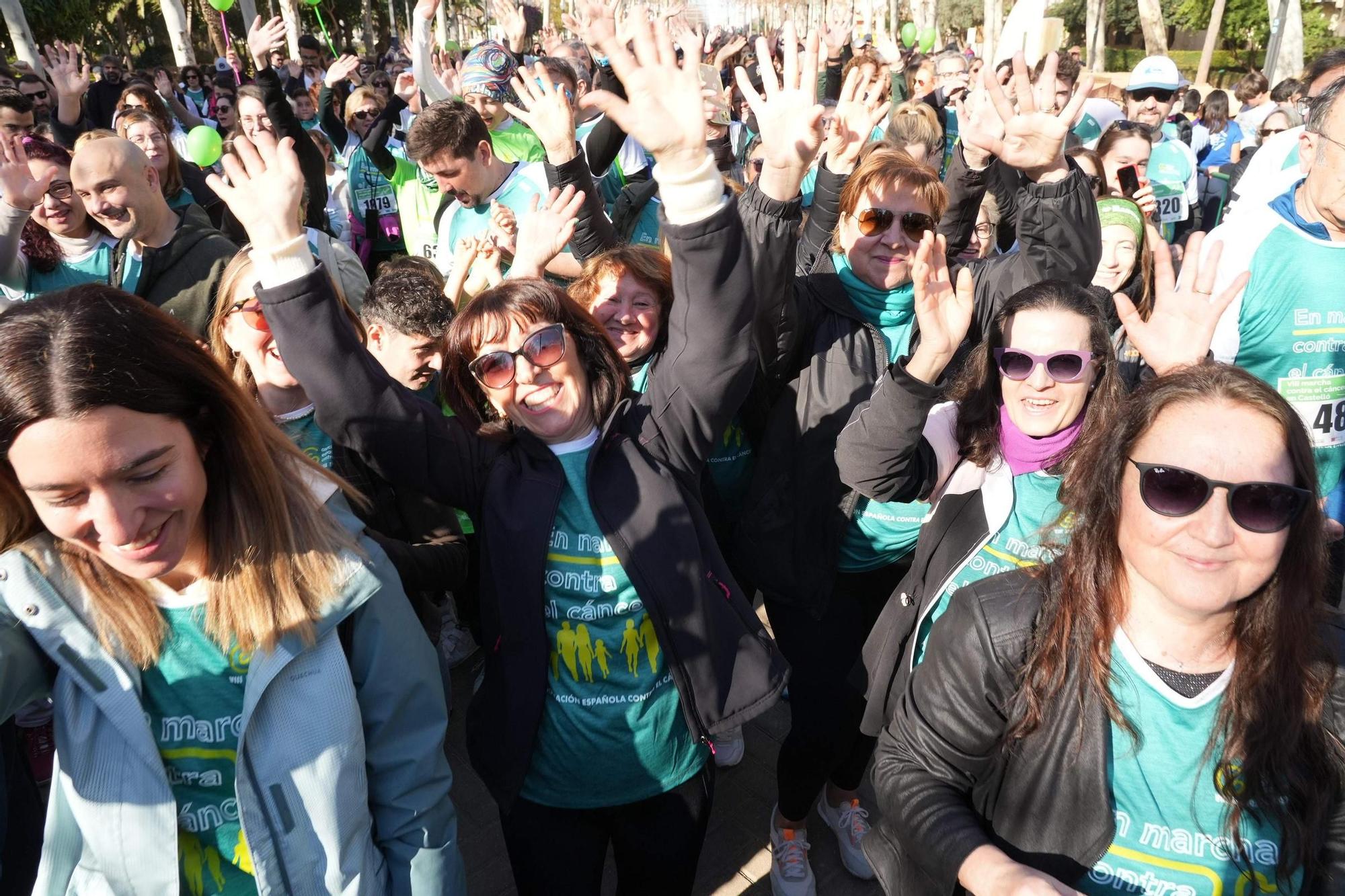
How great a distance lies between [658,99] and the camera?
2.01 m

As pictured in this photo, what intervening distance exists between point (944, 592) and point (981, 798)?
59cm

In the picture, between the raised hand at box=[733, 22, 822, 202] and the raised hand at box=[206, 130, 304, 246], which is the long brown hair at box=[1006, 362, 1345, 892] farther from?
the raised hand at box=[206, 130, 304, 246]

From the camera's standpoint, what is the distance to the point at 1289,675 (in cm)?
155

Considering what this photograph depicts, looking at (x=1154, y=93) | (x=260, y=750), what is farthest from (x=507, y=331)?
(x=1154, y=93)

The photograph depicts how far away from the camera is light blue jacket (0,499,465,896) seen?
4.80ft

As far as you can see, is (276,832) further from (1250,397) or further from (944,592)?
(1250,397)

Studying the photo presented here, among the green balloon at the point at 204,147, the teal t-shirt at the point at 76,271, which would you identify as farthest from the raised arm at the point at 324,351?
the green balloon at the point at 204,147

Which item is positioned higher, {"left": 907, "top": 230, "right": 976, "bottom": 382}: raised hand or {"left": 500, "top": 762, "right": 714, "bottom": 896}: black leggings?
{"left": 907, "top": 230, "right": 976, "bottom": 382}: raised hand

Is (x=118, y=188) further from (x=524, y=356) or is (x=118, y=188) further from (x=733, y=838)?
(x=733, y=838)

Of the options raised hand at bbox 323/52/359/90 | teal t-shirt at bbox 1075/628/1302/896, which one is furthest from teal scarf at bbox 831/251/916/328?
raised hand at bbox 323/52/359/90

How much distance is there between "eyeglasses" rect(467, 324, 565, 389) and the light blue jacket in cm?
60

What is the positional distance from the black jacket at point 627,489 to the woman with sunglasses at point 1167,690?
1.92ft

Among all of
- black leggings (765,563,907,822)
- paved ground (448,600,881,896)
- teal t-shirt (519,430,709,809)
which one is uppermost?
teal t-shirt (519,430,709,809)

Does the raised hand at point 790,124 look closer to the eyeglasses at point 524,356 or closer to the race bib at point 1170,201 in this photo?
the eyeglasses at point 524,356
